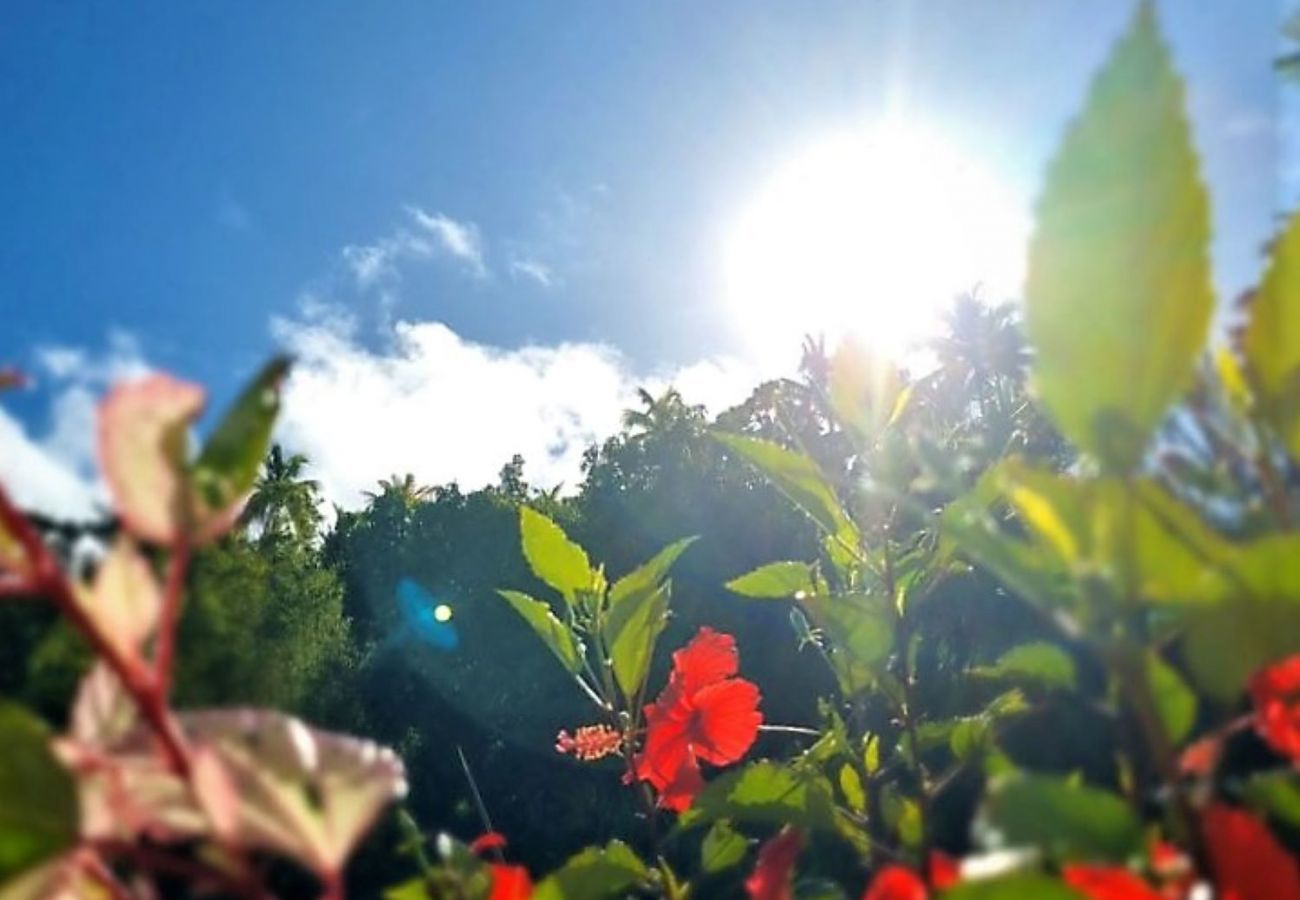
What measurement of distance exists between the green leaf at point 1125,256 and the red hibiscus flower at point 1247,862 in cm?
8

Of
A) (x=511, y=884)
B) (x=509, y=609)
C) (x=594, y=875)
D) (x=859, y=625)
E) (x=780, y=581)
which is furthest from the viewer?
(x=509, y=609)

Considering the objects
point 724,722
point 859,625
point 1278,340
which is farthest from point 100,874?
point 724,722

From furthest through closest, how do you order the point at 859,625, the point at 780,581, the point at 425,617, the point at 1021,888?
the point at 425,617
the point at 780,581
the point at 859,625
the point at 1021,888

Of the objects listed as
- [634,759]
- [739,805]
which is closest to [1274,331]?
[739,805]

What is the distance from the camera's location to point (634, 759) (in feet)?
3.04

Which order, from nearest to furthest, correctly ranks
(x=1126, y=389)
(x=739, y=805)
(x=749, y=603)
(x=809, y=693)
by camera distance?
(x=1126, y=389), (x=739, y=805), (x=809, y=693), (x=749, y=603)

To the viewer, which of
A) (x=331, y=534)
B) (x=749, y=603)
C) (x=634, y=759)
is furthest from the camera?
(x=331, y=534)

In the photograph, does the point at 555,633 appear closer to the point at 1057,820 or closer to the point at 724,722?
the point at 724,722

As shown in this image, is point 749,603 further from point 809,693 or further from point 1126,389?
point 1126,389

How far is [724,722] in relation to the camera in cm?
95

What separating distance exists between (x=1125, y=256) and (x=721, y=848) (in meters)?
0.66

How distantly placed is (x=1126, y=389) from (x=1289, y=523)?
3.3 inches

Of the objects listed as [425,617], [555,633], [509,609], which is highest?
[425,617]

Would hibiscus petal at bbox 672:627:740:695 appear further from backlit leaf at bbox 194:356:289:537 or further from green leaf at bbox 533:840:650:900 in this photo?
backlit leaf at bbox 194:356:289:537
